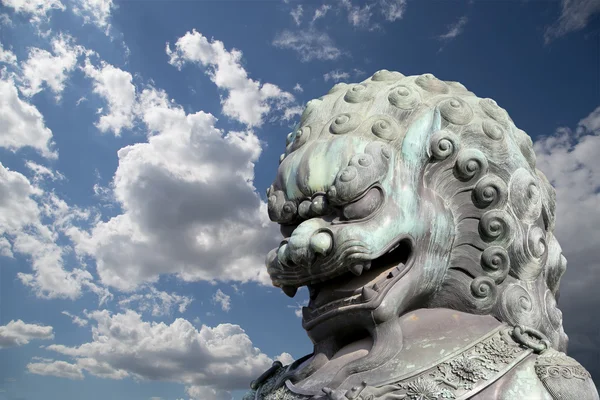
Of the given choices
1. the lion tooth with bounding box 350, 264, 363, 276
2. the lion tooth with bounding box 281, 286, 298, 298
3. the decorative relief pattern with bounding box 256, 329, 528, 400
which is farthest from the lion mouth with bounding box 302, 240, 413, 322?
the decorative relief pattern with bounding box 256, 329, 528, 400

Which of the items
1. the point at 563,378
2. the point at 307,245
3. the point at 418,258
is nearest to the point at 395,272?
the point at 418,258

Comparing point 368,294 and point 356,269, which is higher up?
point 356,269

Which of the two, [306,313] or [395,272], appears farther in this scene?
[306,313]

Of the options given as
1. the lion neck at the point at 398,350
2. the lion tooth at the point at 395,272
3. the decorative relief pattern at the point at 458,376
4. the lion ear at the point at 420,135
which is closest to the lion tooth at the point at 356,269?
the lion tooth at the point at 395,272

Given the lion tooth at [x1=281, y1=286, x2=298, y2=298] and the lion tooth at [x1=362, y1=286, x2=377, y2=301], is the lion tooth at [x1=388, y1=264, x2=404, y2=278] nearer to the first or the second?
the lion tooth at [x1=362, y1=286, x2=377, y2=301]

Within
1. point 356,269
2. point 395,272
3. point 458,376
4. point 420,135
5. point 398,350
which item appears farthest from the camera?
point 420,135

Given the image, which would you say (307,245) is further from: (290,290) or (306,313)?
(306,313)

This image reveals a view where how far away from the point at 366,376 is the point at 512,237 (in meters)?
1.58

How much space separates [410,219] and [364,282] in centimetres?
58

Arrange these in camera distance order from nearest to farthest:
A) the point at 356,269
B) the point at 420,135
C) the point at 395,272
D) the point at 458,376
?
1. the point at 458,376
2. the point at 356,269
3. the point at 395,272
4. the point at 420,135

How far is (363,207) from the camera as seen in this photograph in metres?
4.35

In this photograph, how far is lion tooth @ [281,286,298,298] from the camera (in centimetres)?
476

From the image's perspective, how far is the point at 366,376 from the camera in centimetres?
399

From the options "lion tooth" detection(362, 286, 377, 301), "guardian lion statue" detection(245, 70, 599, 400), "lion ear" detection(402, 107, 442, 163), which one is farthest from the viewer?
"lion ear" detection(402, 107, 442, 163)
